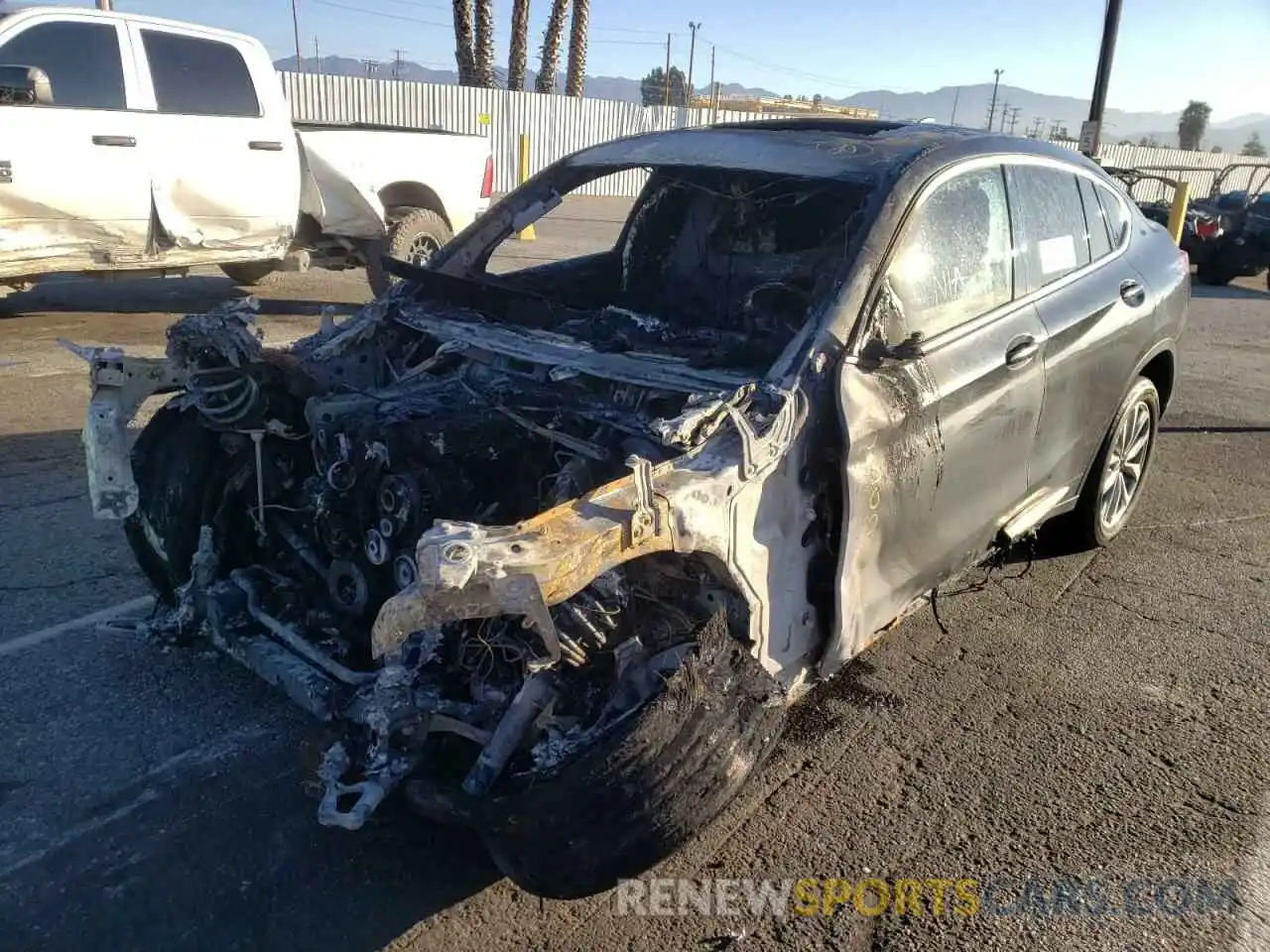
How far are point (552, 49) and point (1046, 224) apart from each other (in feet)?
88.7

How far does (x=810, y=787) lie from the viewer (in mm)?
3246

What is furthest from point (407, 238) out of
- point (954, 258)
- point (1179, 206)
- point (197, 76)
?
point (1179, 206)

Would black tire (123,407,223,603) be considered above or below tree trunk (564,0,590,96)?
below

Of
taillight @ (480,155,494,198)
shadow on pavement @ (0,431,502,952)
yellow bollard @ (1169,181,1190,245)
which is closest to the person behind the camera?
shadow on pavement @ (0,431,502,952)

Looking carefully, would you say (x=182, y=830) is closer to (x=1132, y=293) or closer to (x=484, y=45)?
(x=1132, y=293)

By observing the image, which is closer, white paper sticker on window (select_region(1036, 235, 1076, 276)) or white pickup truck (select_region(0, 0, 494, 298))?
white paper sticker on window (select_region(1036, 235, 1076, 276))

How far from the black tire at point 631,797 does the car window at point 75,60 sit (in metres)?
7.58

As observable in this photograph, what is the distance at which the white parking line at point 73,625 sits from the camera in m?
3.85

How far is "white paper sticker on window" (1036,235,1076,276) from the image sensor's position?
4059mm

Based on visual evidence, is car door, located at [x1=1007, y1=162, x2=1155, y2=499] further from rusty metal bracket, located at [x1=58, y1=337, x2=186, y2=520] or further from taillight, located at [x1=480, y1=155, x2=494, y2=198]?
taillight, located at [x1=480, y1=155, x2=494, y2=198]

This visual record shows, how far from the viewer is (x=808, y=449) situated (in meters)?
2.88

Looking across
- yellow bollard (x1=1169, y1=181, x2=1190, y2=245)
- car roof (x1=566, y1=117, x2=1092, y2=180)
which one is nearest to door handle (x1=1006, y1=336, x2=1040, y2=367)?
car roof (x1=566, y1=117, x2=1092, y2=180)

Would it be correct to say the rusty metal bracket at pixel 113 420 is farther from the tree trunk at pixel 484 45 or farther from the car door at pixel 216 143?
the tree trunk at pixel 484 45

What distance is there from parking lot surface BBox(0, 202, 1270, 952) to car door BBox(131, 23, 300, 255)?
14.0 feet
